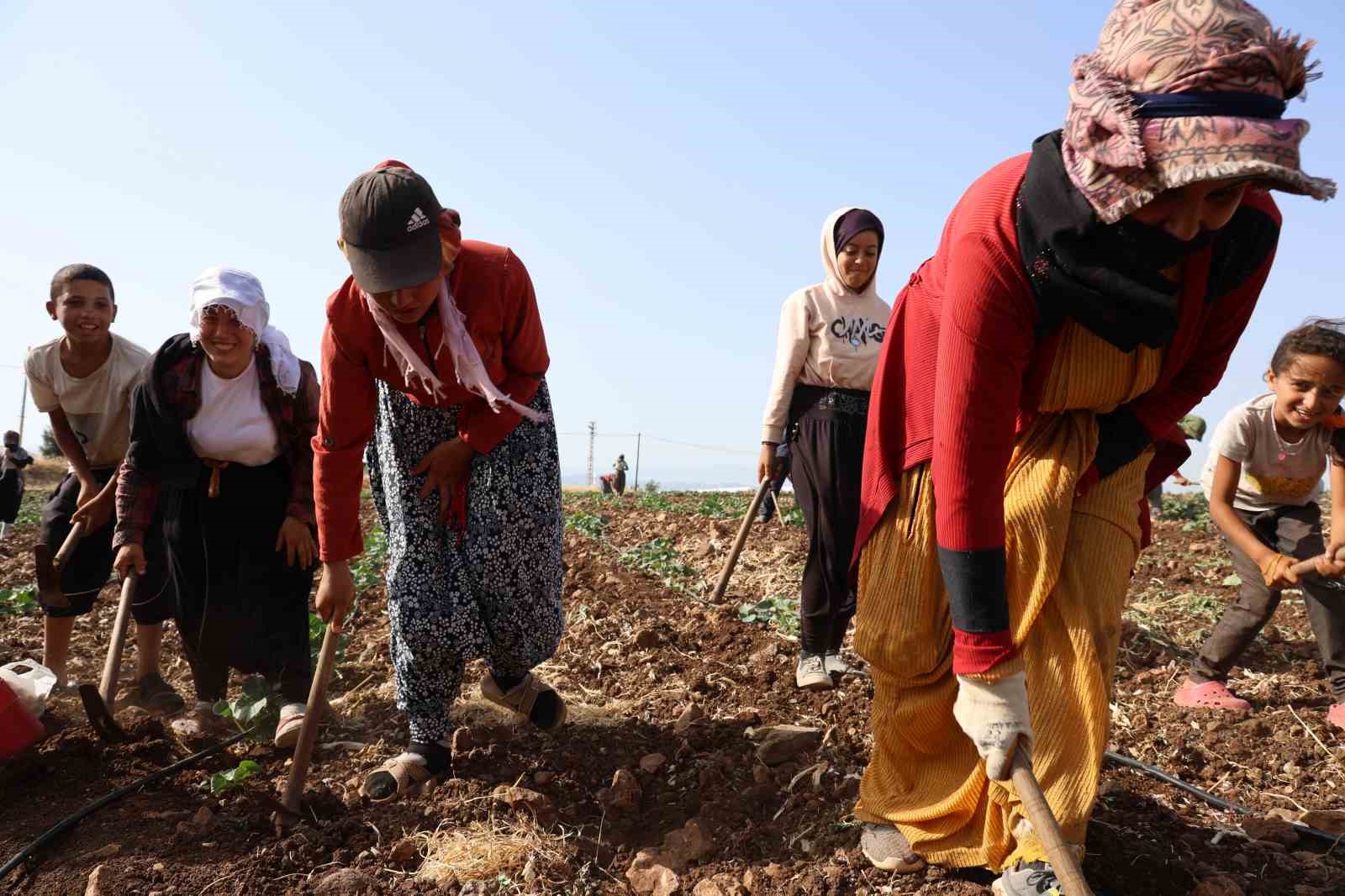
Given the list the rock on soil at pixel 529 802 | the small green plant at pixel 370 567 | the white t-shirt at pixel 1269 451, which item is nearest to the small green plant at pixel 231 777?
the rock on soil at pixel 529 802

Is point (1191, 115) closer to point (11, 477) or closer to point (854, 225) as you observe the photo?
point (854, 225)

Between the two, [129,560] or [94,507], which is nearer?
[129,560]

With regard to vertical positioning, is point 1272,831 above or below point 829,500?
below

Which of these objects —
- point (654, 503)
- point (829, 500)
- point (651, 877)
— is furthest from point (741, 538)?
point (654, 503)

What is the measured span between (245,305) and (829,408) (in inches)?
84.7

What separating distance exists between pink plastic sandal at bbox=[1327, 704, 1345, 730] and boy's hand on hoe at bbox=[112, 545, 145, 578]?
429 cm

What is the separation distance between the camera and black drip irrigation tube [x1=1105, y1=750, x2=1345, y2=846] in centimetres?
252

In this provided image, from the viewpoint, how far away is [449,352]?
2.67 meters

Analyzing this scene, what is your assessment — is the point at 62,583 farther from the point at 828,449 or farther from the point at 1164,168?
the point at 1164,168

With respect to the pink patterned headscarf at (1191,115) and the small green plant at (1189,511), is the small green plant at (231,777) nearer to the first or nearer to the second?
the pink patterned headscarf at (1191,115)

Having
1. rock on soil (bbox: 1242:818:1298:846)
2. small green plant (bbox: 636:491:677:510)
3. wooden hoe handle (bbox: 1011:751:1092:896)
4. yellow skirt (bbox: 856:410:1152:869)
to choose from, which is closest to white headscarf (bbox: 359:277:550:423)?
yellow skirt (bbox: 856:410:1152:869)

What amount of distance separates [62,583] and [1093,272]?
4.06 m

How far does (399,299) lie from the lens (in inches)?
96.7

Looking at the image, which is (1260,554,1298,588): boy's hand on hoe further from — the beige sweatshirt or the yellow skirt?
the yellow skirt
